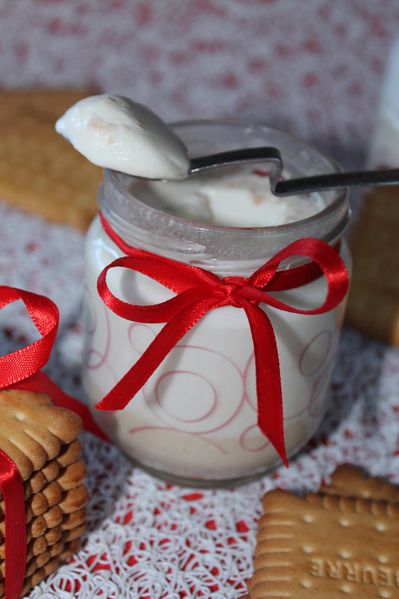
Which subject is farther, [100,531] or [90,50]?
[90,50]

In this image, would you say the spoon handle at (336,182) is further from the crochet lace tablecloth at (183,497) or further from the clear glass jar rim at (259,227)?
the crochet lace tablecloth at (183,497)

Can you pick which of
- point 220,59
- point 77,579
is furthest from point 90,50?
point 77,579

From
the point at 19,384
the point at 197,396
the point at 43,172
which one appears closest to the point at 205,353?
the point at 197,396

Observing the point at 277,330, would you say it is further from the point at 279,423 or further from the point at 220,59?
the point at 220,59

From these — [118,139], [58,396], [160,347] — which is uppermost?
[118,139]

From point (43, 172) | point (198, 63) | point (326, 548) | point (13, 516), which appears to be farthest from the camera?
point (198, 63)

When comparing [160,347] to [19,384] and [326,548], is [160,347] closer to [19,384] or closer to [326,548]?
[19,384]
